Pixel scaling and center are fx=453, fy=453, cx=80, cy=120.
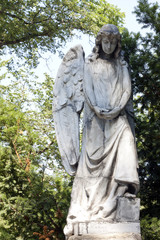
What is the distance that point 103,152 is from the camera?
5637 mm

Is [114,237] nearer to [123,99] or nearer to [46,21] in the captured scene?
[123,99]

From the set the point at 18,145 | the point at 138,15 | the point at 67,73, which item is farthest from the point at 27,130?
the point at 67,73

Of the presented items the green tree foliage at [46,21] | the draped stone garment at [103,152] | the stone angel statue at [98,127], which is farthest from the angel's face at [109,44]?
the green tree foliage at [46,21]

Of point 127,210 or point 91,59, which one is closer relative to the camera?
point 127,210

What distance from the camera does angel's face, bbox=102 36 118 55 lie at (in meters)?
5.97

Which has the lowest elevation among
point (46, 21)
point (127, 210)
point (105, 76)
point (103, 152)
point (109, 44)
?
point (127, 210)

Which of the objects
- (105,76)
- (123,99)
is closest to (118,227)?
(123,99)

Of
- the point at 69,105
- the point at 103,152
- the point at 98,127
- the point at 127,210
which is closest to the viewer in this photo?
the point at 127,210

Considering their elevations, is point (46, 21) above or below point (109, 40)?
above

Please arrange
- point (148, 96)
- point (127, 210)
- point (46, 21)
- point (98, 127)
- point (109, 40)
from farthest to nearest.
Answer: point (46, 21), point (148, 96), point (109, 40), point (98, 127), point (127, 210)

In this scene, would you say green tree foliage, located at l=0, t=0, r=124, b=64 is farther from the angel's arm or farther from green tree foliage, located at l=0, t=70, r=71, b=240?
the angel's arm

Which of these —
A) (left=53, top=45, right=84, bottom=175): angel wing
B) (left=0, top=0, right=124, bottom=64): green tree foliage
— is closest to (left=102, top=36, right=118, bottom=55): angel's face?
(left=53, top=45, right=84, bottom=175): angel wing

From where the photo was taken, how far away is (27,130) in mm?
10289

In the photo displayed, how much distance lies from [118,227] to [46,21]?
9.84 meters
